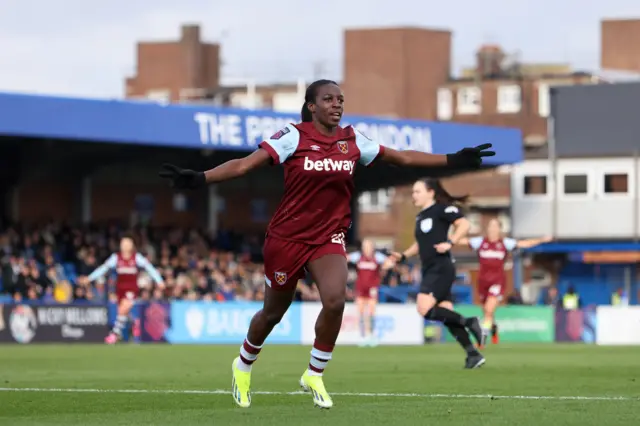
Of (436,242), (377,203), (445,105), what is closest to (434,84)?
(445,105)

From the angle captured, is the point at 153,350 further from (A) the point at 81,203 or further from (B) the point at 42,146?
(A) the point at 81,203

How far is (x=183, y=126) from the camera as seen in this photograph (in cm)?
4188

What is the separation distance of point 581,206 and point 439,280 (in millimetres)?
63928

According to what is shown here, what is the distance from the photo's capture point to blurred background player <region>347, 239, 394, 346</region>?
33.5m

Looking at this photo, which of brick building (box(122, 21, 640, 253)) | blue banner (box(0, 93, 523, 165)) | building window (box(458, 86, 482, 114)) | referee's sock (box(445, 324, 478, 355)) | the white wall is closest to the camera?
referee's sock (box(445, 324, 478, 355))

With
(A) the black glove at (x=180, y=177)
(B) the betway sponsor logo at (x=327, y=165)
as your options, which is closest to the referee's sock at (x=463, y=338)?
(B) the betway sponsor logo at (x=327, y=165)

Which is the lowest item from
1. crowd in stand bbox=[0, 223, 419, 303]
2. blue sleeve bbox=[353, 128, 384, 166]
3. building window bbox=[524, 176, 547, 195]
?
building window bbox=[524, 176, 547, 195]

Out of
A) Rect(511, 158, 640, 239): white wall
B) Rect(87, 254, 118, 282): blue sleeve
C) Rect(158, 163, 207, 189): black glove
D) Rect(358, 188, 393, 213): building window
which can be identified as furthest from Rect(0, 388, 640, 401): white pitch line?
Rect(358, 188, 393, 213): building window

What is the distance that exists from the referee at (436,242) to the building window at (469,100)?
7798 centimetres

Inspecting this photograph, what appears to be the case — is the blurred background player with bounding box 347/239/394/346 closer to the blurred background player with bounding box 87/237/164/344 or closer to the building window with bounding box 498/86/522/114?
the blurred background player with bounding box 87/237/164/344

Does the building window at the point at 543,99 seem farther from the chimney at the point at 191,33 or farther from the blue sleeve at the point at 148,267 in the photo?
the blue sleeve at the point at 148,267

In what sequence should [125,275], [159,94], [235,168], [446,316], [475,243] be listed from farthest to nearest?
[159,94], [125,275], [475,243], [446,316], [235,168]

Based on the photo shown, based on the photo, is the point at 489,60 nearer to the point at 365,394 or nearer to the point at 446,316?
the point at 446,316

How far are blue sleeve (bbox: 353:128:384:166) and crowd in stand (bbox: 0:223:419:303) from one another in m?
24.3
